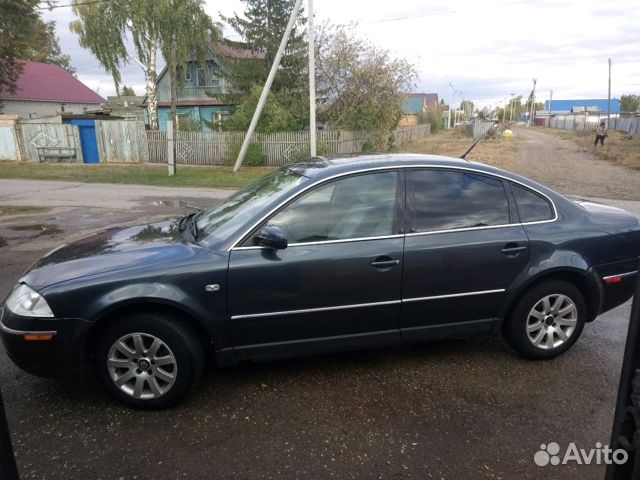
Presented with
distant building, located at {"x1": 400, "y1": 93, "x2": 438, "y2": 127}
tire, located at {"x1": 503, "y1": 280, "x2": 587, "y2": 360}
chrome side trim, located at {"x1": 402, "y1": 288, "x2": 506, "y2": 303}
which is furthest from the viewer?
distant building, located at {"x1": 400, "y1": 93, "x2": 438, "y2": 127}

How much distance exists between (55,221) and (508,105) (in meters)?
132

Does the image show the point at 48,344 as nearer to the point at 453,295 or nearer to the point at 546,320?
the point at 453,295

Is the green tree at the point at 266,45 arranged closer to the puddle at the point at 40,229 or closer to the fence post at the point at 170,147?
the fence post at the point at 170,147

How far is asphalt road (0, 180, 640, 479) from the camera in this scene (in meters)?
2.60

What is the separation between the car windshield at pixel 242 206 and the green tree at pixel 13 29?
95.3 feet

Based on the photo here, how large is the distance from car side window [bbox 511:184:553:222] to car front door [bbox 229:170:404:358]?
99 centimetres

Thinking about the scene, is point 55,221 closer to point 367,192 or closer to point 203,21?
point 367,192

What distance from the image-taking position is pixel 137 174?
1822cm

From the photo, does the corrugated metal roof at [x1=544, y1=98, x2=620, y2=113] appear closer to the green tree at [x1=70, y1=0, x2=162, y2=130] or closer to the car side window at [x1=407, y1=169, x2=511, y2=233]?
the green tree at [x1=70, y1=0, x2=162, y2=130]

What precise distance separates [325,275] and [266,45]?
2600cm

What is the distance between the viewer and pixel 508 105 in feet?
407

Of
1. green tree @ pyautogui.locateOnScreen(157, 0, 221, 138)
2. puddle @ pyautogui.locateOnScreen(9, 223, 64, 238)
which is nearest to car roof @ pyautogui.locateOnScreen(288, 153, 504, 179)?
puddle @ pyautogui.locateOnScreen(9, 223, 64, 238)

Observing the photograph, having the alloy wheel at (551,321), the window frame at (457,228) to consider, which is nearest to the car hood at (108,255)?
the window frame at (457,228)

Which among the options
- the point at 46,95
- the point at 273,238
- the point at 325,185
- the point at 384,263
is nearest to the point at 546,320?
the point at 384,263
